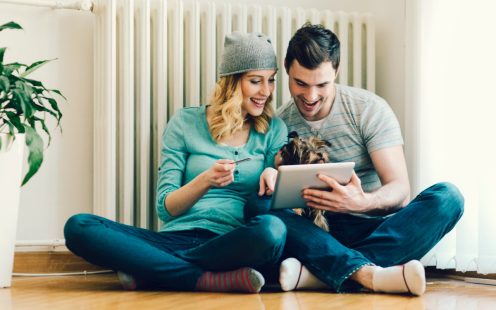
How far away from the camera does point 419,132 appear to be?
2.62 m

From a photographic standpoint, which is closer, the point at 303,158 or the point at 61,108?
the point at 303,158

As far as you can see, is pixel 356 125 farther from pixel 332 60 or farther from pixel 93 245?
pixel 93 245

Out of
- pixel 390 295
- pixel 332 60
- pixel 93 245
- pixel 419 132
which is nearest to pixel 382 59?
pixel 419 132

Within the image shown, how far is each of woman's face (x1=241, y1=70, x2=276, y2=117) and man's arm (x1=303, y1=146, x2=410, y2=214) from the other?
37cm

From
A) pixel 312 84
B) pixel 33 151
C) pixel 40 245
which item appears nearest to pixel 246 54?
pixel 312 84

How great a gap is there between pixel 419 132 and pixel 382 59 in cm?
51

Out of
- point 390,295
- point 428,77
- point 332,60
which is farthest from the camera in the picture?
point 428,77

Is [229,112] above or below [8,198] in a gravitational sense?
above

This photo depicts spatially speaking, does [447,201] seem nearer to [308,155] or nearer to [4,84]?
[308,155]

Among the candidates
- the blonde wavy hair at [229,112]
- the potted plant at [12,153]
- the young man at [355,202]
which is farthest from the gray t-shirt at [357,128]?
the potted plant at [12,153]

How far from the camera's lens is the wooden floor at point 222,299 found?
6.09 ft

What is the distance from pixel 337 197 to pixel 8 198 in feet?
3.09

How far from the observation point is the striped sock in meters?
2.07

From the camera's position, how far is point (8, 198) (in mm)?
2281
